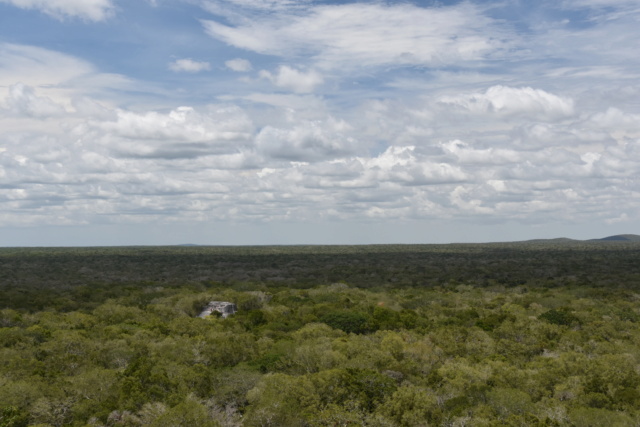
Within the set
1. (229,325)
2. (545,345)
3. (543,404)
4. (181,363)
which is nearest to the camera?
(543,404)

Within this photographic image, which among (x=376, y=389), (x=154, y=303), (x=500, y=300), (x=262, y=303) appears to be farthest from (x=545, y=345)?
(x=154, y=303)

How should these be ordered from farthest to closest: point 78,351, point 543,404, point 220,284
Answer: point 220,284 < point 78,351 < point 543,404

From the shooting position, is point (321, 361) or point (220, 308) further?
point (220, 308)

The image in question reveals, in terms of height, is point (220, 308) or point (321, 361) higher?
point (220, 308)

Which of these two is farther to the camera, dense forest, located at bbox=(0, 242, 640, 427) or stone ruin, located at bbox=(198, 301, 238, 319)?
stone ruin, located at bbox=(198, 301, 238, 319)

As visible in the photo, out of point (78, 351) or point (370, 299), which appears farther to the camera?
point (370, 299)

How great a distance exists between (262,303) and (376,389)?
29687 mm

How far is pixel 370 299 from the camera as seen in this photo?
55.0m

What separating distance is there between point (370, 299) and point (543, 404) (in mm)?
32250

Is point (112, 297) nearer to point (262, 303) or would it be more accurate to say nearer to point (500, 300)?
point (262, 303)

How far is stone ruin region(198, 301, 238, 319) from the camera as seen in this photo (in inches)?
1927

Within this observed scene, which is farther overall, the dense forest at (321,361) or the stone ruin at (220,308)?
the stone ruin at (220,308)

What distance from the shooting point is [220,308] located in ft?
163

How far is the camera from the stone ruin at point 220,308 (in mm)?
48938
